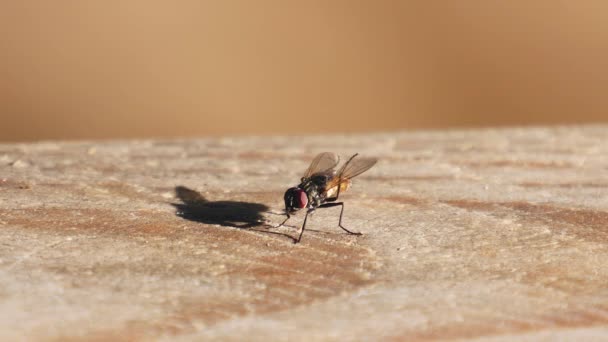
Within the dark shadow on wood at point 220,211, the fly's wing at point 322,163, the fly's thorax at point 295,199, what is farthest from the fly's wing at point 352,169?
the dark shadow on wood at point 220,211

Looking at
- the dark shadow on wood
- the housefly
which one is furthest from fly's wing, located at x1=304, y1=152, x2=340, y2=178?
the dark shadow on wood

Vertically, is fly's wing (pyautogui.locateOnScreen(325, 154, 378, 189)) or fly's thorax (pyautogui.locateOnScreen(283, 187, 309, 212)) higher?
fly's wing (pyautogui.locateOnScreen(325, 154, 378, 189))

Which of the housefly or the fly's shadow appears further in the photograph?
the housefly

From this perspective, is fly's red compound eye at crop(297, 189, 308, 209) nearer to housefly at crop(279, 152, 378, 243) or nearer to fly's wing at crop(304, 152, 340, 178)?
housefly at crop(279, 152, 378, 243)

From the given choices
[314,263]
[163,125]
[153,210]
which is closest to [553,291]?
[314,263]

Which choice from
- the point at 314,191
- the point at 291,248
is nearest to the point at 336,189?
the point at 314,191

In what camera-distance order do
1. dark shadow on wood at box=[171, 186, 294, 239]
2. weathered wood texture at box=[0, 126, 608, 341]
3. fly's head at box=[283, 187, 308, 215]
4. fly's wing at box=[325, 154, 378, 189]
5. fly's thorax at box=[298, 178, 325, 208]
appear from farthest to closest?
fly's wing at box=[325, 154, 378, 189], fly's thorax at box=[298, 178, 325, 208], fly's head at box=[283, 187, 308, 215], dark shadow on wood at box=[171, 186, 294, 239], weathered wood texture at box=[0, 126, 608, 341]

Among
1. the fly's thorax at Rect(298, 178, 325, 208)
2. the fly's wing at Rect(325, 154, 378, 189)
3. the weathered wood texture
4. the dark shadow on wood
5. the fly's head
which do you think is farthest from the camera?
the fly's wing at Rect(325, 154, 378, 189)
